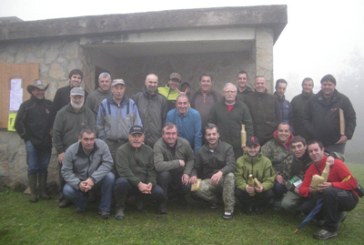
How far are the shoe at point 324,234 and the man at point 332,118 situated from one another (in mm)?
1388

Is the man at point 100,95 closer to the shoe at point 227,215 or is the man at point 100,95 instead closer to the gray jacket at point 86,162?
the gray jacket at point 86,162

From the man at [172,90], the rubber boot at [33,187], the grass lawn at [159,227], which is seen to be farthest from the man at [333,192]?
the rubber boot at [33,187]

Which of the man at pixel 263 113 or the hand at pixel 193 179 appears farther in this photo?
the man at pixel 263 113

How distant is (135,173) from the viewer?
15.7 feet

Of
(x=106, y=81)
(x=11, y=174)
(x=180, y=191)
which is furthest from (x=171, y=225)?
(x=11, y=174)

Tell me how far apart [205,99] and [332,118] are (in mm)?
1876

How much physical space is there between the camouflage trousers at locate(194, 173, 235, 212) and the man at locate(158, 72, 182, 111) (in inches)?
57.5

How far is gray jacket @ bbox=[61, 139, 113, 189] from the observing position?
465 centimetres

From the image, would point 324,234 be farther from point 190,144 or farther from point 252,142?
point 190,144

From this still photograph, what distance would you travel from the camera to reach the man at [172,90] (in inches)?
226

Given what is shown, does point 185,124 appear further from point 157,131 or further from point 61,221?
point 61,221

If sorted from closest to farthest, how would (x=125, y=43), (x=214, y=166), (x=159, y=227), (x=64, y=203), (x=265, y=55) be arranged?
(x=159, y=227)
(x=214, y=166)
(x=64, y=203)
(x=265, y=55)
(x=125, y=43)

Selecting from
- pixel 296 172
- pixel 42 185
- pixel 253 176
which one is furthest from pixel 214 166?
pixel 42 185

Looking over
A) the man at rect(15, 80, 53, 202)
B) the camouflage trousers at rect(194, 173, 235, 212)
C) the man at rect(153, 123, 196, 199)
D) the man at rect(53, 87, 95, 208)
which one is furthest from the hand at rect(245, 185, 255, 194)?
the man at rect(15, 80, 53, 202)
